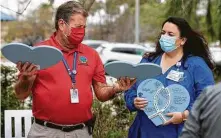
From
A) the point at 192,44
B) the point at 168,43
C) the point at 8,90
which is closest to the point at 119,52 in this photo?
the point at 8,90

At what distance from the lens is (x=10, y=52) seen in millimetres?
2869

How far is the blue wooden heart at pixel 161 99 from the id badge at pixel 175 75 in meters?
0.05

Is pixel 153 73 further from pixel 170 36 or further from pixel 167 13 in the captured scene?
pixel 167 13

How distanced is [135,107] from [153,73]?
18.0 inches

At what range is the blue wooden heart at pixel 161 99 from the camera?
3426 mm

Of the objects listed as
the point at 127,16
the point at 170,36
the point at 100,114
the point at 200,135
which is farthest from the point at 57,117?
the point at 127,16

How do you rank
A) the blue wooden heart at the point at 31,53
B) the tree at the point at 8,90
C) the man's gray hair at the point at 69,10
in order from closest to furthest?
the blue wooden heart at the point at 31,53
the man's gray hair at the point at 69,10
the tree at the point at 8,90

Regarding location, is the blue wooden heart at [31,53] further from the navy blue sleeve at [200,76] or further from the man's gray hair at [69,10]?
the navy blue sleeve at [200,76]

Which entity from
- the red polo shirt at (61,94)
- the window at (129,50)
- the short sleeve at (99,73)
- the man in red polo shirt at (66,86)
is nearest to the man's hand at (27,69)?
the man in red polo shirt at (66,86)

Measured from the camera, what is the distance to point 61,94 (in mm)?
3205

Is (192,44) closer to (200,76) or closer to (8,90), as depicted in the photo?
(200,76)

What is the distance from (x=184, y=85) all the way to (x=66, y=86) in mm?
847

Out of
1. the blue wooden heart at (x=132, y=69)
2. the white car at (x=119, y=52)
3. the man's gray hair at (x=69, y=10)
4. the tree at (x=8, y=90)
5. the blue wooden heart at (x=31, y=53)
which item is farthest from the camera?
the white car at (x=119, y=52)

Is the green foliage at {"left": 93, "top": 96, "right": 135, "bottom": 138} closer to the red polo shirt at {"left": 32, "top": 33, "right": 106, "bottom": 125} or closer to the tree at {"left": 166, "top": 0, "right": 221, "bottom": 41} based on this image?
the tree at {"left": 166, "top": 0, "right": 221, "bottom": 41}
